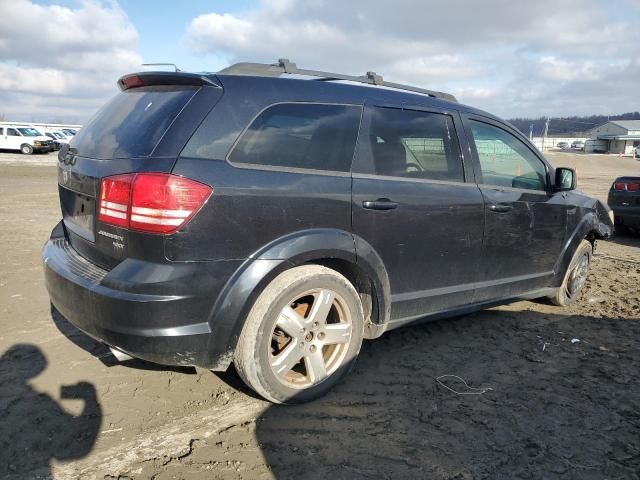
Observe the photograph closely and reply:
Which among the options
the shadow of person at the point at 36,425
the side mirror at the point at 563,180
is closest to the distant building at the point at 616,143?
the side mirror at the point at 563,180

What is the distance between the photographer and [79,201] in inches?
119

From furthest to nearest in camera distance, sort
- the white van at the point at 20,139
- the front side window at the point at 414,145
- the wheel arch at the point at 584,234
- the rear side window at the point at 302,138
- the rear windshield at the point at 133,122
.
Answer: the white van at the point at 20,139
the wheel arch at the point at 584,234
the front side window at the point at 414,145
the rear side window at the point at 302,138
the rear windshield at the point at 133,122

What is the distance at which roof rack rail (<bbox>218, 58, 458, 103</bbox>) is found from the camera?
2.98 meters

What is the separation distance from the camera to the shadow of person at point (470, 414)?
8.26 feet

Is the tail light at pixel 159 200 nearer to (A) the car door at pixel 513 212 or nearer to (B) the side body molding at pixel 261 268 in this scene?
(B) the side body molding at pixel 261 268

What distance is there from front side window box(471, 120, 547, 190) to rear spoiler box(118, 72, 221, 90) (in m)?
2.14

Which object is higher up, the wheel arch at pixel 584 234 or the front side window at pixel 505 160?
the front side window at pixel 505 160

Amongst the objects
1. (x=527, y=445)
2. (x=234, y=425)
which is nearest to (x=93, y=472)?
(x=234, y=425)

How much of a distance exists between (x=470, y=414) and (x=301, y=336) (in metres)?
1.08

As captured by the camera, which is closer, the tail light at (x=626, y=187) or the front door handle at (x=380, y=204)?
the front door handle at (x=380, y=204)

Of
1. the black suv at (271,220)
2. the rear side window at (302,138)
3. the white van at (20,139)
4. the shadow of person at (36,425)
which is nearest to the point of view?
the shadow of person at (36,425)

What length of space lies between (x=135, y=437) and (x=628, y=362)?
3393mm

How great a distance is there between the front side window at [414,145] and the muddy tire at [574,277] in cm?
194

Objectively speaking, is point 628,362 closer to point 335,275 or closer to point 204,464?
point 335,275
